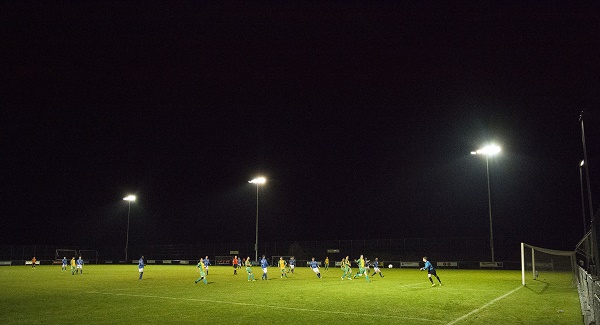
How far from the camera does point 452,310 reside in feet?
50.6

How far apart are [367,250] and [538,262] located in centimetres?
2832

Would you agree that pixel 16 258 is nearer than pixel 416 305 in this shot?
No

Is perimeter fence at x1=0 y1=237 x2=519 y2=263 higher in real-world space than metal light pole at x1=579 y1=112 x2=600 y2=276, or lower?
lower

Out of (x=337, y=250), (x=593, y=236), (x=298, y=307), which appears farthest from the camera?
(x=337, y=250)

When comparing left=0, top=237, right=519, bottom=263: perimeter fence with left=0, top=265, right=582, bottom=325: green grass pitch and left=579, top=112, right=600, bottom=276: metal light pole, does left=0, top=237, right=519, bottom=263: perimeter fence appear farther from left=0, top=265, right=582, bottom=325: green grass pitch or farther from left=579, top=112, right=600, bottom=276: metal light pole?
left=0, top=265, right=582, bottom=325: green grass pitch

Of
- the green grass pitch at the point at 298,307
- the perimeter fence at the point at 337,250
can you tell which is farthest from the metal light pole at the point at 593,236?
the perimeter fence at the point at 337,250

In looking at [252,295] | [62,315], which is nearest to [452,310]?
[252,295]

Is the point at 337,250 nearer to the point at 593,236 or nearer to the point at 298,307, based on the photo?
the point at 298,307

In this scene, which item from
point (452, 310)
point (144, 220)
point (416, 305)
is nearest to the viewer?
point (452, 310)

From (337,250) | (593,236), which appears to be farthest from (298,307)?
(337,250)

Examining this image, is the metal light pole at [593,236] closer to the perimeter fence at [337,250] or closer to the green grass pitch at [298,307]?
the green grass pitch at [298,307]

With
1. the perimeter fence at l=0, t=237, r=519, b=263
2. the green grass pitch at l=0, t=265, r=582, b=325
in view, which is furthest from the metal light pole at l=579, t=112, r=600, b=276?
the perimeter fence at l=0, t=237, r=519, b=263

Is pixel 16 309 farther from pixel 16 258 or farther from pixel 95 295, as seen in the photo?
pixel 16 258

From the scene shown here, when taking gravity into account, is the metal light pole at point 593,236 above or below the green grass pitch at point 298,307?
above
